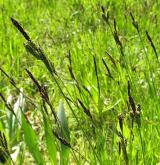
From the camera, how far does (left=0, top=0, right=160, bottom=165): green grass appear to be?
1099 millimetres

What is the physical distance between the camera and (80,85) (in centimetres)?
168

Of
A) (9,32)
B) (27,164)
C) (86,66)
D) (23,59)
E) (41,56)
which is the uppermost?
(9,32)

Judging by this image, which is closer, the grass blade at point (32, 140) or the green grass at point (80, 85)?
the green grass at point (80, 85)

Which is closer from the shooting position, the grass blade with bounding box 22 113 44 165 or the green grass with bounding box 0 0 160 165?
the green grass with bounding box 0 0 160 165

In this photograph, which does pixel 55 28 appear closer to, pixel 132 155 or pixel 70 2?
pixel 70 2

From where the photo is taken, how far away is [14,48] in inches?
107

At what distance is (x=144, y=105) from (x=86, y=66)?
0.75 metres

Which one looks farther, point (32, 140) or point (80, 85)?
point (80, 85)

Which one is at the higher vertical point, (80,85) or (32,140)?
(80,85)

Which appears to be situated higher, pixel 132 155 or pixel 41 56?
pixel 41 56

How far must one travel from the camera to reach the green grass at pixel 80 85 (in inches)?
43.3

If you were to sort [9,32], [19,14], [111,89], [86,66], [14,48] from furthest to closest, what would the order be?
1. [19,14]
2. [9,32]
3. [14,48]
4. [86,66]
5. [111,89]

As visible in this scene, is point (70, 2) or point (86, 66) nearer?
point (86, 66)

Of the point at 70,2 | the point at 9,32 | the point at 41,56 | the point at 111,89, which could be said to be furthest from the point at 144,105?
the point at 70,2
